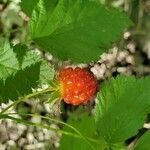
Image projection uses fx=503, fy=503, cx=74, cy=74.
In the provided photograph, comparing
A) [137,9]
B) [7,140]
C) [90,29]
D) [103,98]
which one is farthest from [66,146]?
[137,9]

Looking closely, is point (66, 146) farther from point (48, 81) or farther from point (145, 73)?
point (145, 73)

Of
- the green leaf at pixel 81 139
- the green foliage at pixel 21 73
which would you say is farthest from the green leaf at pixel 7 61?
the green leaf at pixel 81 139

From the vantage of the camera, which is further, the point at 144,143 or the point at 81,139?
the point at 81,139

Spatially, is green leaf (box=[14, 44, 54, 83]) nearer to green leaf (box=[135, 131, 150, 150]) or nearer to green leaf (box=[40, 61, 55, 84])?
green leaf (box=[40, 61, 55, 84])

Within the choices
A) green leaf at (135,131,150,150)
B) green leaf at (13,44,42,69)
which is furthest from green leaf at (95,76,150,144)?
green leaf at (13,44,42,69)

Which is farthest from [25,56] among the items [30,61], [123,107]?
[123,107]

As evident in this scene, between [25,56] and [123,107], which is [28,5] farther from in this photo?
[123,107]

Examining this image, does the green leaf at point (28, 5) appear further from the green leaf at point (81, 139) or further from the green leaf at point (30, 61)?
the green leaf at point (81, 139)
